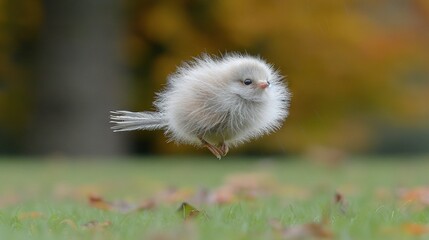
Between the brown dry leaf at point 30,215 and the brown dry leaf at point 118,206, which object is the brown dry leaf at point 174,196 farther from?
the brown dry leaf at point 30,215

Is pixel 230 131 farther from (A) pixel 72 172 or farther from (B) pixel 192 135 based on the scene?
(A) pixel 72 172

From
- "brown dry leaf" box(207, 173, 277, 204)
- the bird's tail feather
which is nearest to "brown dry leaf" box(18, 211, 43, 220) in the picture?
the bird's tail feather

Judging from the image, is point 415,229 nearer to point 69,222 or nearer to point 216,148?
point 216,148

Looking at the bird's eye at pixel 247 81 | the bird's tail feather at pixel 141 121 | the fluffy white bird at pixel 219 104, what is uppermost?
the bird's eye at pixel 247 81

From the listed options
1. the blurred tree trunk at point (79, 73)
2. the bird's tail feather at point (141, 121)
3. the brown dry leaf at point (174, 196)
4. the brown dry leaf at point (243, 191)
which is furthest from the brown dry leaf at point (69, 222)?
the blurred tree trunk at point (79, 73)

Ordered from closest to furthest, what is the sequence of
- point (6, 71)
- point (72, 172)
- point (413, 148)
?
point (72, 172), point (6, 71), point (413, 148)

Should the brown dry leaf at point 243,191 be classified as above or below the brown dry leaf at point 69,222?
above

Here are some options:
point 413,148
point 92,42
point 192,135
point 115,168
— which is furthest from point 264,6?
point 192,135

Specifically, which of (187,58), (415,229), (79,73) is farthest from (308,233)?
(187,58)
